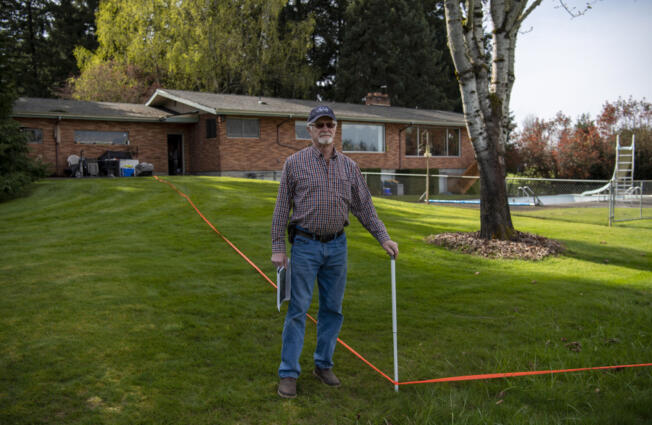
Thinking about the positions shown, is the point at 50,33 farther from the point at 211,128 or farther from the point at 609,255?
the point at 609,255

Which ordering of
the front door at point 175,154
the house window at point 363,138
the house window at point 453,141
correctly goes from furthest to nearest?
the house window at point 453,141 → the house window at point 363,138 → the front door at point 175,154

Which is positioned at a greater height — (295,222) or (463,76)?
(463,76)

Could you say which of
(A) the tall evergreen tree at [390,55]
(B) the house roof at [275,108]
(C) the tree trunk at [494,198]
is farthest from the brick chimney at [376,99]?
(C) the tree trunk at [494,198]

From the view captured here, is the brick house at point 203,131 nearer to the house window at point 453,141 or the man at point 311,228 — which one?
the house window at point 453,141

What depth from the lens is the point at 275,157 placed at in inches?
925

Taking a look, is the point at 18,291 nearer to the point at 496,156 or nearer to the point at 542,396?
the point at 542,396

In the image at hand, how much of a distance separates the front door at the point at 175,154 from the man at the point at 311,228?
73.9ft

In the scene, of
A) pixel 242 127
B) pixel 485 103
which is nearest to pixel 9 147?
pixel 242 127

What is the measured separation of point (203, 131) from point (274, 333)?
20.0 meters

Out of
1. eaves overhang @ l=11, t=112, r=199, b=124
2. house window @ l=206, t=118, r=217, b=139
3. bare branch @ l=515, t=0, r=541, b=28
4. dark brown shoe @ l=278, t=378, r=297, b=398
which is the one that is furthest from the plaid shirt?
house window @ l=206, t=118, r=217, b=139

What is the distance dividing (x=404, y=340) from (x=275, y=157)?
19.4 meters

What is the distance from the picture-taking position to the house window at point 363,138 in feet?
85.3

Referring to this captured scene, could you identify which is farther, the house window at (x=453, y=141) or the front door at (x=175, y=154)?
the house window at (x=453, y=141)

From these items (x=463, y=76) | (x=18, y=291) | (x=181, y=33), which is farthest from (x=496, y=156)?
(x=181, y=33)
